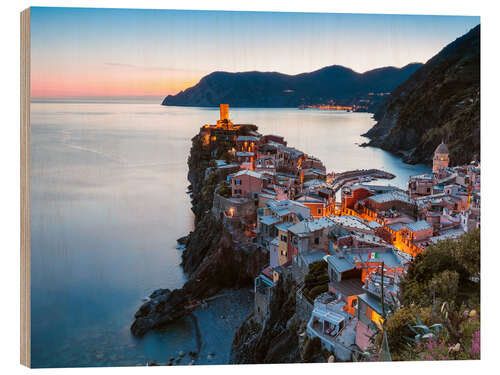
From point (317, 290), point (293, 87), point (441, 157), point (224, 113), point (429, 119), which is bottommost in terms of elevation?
point (317, 290)

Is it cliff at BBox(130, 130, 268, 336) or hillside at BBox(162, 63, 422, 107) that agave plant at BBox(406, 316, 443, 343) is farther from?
cliff at BBox(130, 130, 268, 336)

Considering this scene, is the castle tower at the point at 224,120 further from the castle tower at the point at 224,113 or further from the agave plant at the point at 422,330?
the agave plant at the point at 422,330

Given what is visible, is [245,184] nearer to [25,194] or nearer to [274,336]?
[274,336]

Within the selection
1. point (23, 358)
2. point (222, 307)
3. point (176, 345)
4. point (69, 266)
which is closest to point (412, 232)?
point (222, 307)

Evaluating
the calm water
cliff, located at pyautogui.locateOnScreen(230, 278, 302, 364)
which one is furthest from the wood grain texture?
cliff, located at pyautogui.locateOnScreen(230, 278, 302, 364)

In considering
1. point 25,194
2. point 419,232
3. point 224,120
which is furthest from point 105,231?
point 224,120
